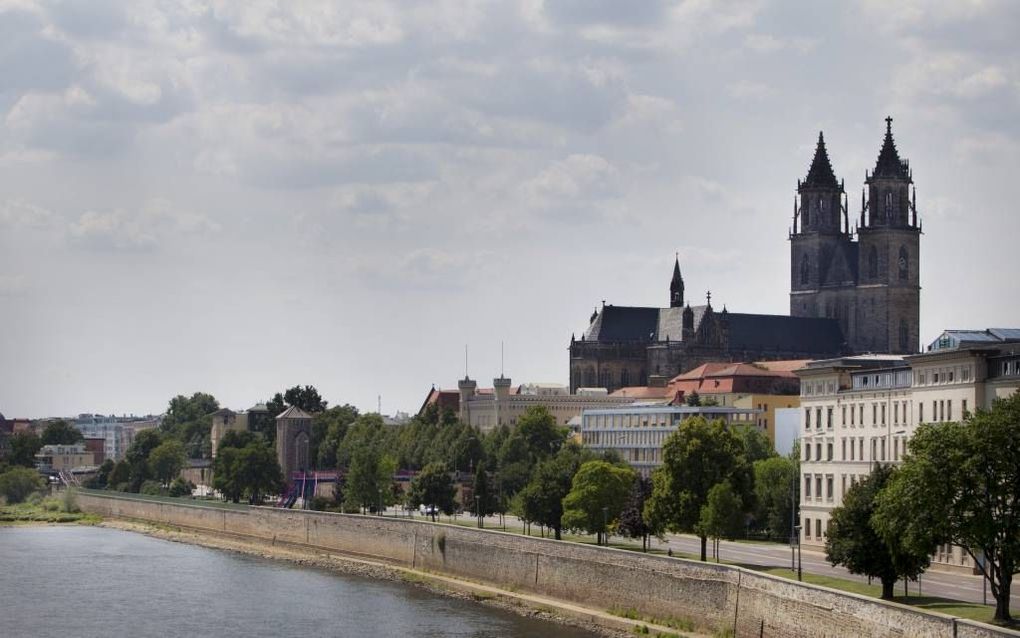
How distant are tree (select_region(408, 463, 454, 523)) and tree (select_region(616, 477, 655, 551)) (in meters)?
32.4

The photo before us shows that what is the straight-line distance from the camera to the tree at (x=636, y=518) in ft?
294

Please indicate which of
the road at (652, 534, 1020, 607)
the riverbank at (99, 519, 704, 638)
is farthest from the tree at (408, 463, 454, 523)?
the road at (652, 534, 1020, 607)

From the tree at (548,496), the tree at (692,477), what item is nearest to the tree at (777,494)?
the tree at (548,496)

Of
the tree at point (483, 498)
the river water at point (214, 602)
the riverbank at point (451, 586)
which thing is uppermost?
the tree at point (483, 498)

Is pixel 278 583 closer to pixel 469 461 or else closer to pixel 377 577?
pixel 377 577

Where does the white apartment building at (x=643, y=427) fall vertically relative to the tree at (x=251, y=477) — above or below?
above

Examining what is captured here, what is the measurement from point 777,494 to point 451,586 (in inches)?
790

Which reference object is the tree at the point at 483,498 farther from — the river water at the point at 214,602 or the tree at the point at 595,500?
the tree at the point at 595,500

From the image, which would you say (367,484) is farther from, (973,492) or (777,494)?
(973,492)

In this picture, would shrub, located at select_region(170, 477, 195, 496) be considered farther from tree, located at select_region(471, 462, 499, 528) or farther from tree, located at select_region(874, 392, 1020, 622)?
tree, located at select_region(874, 392, 1020, 622)

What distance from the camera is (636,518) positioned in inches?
3625

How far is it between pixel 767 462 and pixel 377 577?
945 inches

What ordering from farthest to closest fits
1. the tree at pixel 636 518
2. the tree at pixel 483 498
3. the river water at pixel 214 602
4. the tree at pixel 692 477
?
the tree at pixel 483 498
the tree at pixel 636 518
the tree at pixel 692 477
the river water at pixel 214 602

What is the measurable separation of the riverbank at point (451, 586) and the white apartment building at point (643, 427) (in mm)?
31176
